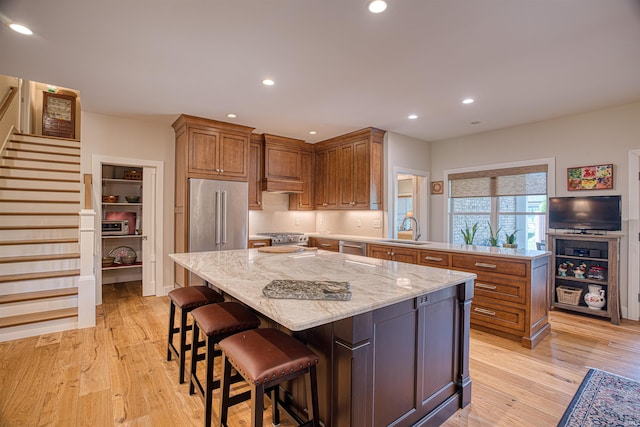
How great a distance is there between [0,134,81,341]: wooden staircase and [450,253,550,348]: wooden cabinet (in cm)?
437

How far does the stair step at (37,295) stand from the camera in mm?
3211

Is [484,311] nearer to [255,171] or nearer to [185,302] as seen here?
[185,302]

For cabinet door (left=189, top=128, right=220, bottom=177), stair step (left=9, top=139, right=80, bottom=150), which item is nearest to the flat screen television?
cabinet door (left=189, top=128, right=220, bottom=177)

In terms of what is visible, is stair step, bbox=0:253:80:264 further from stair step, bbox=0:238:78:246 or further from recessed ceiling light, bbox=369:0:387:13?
recessed ceiling light, bbox=369:0:387:13

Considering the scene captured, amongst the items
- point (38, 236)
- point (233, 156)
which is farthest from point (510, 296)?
point (38, 236)

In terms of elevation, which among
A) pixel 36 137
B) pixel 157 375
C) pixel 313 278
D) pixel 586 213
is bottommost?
pixel 157 375

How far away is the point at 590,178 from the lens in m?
3.84

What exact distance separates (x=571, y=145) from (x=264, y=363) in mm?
4692

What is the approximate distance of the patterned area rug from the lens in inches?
72.8

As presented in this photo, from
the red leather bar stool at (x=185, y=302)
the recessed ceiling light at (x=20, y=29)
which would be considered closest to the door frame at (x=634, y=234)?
the red leather bar stool at (x=185, y=302)

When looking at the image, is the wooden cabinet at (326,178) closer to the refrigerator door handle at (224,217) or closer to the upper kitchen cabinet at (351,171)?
the upper kitchen cabinet at (351,171)

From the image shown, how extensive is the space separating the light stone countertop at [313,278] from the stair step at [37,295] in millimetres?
1947

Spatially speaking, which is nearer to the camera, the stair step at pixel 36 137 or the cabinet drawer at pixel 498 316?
the cabinet drawer at pixel 498 316

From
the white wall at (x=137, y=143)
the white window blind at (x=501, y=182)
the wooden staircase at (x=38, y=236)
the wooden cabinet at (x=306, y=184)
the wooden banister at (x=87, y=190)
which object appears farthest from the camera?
the wooden cabinet at (x=306, y=184)
